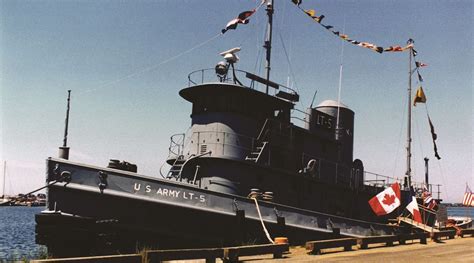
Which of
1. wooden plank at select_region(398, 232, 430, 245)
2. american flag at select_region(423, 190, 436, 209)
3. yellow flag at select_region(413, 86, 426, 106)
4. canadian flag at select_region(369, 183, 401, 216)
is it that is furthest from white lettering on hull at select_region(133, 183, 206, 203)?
yellow flag at select_region(413, 86, 426, 106)

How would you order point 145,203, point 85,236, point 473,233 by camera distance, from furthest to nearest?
point 473,233 → point 145,203 → point 85,236

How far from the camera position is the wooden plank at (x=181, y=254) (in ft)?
29.2

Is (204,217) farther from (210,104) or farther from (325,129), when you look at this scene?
(325,129)

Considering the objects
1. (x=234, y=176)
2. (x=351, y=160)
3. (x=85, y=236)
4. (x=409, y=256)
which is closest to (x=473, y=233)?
(x=351, y=160)

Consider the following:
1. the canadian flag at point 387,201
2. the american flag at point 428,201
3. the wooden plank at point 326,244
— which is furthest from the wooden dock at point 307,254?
the american flag at point 428,201

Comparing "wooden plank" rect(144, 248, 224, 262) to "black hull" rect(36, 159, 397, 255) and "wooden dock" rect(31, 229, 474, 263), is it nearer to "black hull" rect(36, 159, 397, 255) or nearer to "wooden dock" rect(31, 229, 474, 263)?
"wooden dock" rect(31, 229, 474, 263)

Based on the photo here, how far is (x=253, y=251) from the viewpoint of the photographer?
35.1 feet

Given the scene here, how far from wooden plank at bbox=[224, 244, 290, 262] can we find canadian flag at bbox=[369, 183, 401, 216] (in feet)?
17.2

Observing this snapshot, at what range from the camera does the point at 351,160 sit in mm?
19500

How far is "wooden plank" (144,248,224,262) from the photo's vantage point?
8.89 m

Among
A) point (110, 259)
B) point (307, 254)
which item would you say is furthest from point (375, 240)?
point (110, 259)

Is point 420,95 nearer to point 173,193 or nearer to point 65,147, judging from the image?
point 173,193

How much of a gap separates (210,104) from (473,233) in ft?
55.5

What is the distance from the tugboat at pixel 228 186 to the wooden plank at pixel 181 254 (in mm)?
2246
